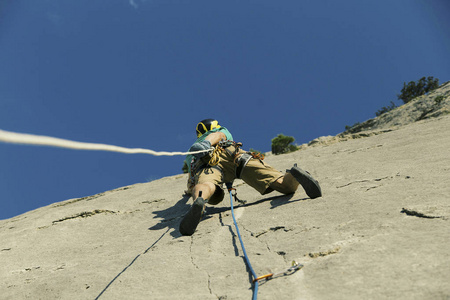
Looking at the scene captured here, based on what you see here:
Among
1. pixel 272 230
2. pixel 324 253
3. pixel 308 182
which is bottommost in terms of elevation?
pixel 324 253

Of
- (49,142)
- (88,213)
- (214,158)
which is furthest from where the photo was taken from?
(88,213)

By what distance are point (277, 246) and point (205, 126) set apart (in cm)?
211

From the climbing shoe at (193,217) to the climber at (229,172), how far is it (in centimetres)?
22

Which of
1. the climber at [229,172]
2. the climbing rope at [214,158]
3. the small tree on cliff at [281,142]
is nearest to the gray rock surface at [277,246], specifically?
the climber at [229,172]

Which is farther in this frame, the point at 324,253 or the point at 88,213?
the point at 88,213

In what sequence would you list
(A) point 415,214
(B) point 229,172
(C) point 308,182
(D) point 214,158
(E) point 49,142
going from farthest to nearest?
(B) point 229,172, (D) point 214,158, (C) point 308,182, (A) point 415,214, (E) point 49,142

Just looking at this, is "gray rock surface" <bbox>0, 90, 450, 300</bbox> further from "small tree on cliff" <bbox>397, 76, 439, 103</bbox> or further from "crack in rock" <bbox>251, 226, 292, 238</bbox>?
"small tree on cliff" <bbox>397, 76, 439, 103</bbox>

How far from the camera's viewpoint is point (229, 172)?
3.68 meters

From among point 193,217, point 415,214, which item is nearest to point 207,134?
point 193,217

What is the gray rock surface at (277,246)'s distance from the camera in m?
1.62

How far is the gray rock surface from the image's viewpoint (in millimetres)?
1616

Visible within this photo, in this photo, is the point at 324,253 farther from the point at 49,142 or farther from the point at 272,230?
the point at 49,142

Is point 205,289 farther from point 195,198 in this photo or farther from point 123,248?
point 123,248

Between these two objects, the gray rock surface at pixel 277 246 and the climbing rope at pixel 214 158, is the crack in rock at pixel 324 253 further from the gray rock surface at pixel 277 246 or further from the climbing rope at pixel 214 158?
the climbing rope at pixel 214 158
